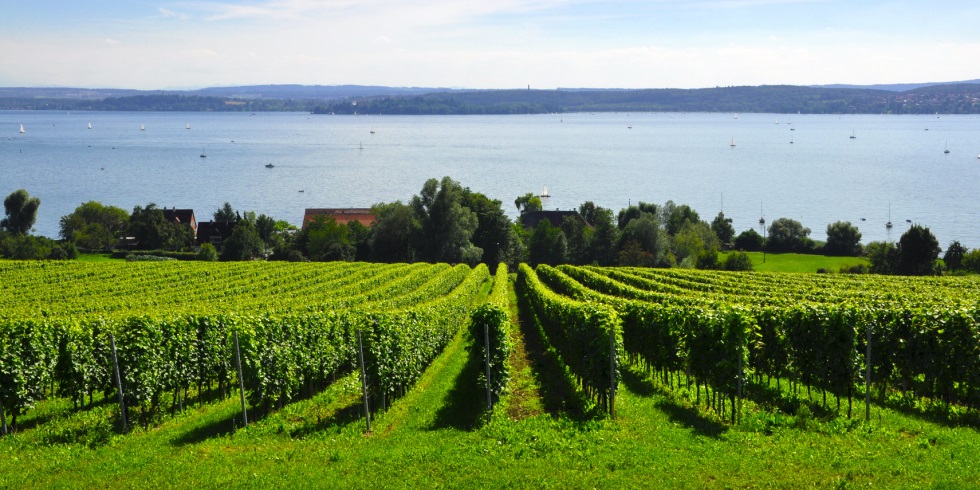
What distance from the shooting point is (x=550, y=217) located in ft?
326

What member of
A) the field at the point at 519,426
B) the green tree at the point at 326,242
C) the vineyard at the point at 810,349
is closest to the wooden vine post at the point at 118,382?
the field at the point at 519,426

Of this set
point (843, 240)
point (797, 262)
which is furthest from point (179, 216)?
point (843, 240)

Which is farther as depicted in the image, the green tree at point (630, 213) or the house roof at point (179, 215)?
the green tree at point (630, 213)

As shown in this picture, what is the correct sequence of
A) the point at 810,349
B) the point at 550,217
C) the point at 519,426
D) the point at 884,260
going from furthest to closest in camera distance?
1. the point at 550,217
2. the point at 884,260
3. the point at 810,349
4. the point at 519,426

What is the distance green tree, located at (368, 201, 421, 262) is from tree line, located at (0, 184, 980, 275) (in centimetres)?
11

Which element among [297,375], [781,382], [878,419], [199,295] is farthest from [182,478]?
[199,295]

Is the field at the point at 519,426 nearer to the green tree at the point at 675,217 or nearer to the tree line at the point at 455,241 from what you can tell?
the tree line at the point at 455,241

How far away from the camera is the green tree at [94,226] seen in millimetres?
91500

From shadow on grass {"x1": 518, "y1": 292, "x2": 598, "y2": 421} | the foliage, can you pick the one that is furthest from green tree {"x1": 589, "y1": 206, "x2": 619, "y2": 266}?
shadow on grass {"x1": 518, "y1": 292, "x2": 598, "y2": 421}

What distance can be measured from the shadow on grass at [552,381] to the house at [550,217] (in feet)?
212

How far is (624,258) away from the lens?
77.8m

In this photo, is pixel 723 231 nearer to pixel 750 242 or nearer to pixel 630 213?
pixel 750 242

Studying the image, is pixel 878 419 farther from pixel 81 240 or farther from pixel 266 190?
pixel 266 190

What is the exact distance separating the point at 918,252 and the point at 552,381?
58378 millimetres
